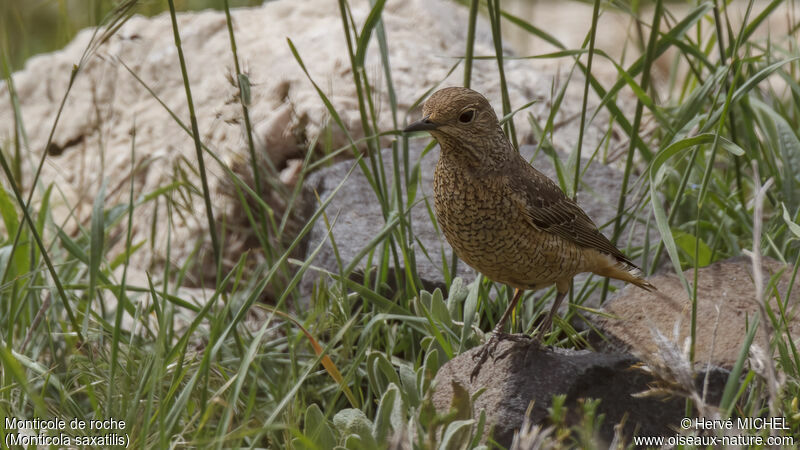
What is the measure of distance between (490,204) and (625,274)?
718 millimetres

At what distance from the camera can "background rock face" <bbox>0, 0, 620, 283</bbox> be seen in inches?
195

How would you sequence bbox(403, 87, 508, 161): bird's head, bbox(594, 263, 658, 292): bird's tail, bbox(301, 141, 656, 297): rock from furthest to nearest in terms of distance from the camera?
bbox(301, 141, 656, 297): rock → bbox(594, 263, 658, 292): bird's tail → bbox(403, 87, 508, 161): bird's head

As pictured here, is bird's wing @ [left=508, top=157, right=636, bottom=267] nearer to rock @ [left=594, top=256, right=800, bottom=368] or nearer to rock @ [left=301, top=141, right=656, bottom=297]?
rock @ [left=594, top=256, right=800, bottom=368]

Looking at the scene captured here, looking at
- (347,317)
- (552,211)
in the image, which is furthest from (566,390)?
(347,317)

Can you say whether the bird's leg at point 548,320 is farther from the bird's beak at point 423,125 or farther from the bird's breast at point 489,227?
the bird's beak at point 423,125

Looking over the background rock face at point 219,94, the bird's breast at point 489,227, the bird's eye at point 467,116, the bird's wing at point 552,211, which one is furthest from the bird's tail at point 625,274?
the background rock face at point 219,94

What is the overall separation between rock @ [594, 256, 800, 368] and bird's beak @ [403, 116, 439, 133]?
3.49 feet

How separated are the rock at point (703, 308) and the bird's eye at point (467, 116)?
968 millimetres

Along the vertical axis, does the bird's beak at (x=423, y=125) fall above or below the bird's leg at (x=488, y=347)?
above

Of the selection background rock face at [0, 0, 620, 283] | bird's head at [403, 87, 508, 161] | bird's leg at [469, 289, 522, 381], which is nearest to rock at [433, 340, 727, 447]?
bird's leg at [469, 289, 522, 381]

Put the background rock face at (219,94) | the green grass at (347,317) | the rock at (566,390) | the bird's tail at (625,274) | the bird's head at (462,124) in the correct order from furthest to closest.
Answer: the background rock face at (219,94) → the bird's tail at (625,274) → the bird's head at (462,124) → the rock at (566,390) → the green grass at (347,317)

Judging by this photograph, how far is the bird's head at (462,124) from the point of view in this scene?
10.0 feet

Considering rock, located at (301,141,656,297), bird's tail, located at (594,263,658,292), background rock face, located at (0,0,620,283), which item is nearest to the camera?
bird's tail, located at (594,263,658,292)

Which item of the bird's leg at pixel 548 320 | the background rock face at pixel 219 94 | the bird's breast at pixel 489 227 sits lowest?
the bird's leg at pixel 548 320
